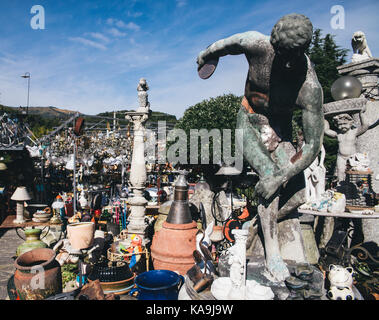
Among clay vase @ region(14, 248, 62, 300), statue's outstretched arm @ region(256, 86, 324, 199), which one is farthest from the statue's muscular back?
clay vase @ region(14, 248, 62, 300)

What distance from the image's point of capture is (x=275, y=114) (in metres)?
2.93

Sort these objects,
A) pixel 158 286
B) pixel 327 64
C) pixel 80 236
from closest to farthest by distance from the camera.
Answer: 1. pixel 158 286
2. pixel 80 236
3. pixel 327 64

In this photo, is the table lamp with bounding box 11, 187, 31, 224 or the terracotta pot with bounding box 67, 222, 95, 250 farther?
the table lamp with bounding box 11, 187, 31, 224

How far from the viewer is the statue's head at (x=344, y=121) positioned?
245 inches

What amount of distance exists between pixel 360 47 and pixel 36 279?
841cm

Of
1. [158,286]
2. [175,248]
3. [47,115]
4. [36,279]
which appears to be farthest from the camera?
[47,115]

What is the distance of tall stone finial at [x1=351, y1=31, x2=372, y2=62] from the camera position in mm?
7085

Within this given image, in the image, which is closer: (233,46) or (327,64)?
(233,46)

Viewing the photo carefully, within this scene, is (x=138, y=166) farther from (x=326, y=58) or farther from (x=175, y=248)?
(x=326, y=58)

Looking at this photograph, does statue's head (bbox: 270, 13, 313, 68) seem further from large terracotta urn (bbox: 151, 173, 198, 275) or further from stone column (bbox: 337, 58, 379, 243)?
stone column (bbox: 337, 58, 379, 243)

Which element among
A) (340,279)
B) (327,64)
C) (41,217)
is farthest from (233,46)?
(327,64)

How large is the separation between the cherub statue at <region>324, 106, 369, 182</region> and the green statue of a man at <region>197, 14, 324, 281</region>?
3.98 m

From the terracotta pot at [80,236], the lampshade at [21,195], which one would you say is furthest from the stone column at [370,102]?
the lampshade at [21,195]
